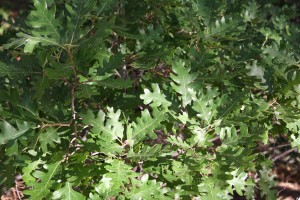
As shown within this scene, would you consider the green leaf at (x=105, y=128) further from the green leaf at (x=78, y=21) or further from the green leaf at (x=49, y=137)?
the green leaf at (x=78, y=21)

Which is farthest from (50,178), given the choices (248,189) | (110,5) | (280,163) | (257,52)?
(280,163)

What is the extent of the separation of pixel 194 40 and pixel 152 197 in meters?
1.00

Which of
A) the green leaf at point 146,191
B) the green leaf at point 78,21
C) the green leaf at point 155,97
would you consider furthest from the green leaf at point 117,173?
the green leaf at point 78,21

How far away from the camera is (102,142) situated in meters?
1.95

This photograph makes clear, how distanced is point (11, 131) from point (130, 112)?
0.65 metres

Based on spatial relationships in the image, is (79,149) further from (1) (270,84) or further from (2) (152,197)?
(1) (270,84)

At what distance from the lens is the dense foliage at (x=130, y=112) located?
1.92 meters

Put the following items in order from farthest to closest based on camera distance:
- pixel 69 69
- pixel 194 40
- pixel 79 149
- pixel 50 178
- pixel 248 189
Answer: pixel 248 189, pixel 194 40, pixel 79 149, pixel 50 178, pixel 69 69

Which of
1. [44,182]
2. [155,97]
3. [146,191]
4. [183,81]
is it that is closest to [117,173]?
[146,191]

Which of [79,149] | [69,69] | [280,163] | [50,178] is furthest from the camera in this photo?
[280,163]

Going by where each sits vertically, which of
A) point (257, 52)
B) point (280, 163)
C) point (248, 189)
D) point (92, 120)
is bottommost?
point (280, 163)

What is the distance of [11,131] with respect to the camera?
2070 millimetres

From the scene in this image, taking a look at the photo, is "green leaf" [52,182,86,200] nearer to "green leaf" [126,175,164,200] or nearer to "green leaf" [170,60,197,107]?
"green leaf" [126,175,164,200]

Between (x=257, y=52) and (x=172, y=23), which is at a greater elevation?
(x=172, y=23)
